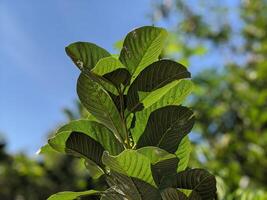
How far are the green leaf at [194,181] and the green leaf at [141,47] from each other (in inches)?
9.0

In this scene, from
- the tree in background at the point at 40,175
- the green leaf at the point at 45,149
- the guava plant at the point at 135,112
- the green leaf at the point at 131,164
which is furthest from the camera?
the tree in background at the point at 40,175

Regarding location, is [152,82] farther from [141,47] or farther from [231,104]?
[231,104]

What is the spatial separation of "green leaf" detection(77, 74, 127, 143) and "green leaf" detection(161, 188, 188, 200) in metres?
0.18

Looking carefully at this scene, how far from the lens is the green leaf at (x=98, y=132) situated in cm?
107

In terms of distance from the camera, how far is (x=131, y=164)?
2.99ft

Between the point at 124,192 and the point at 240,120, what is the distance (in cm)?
555

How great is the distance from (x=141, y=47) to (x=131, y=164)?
261 mm

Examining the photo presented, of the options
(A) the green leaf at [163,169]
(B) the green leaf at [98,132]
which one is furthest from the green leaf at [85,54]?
(A) the green leaf at [163,169]

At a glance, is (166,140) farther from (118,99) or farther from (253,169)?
(253,169)

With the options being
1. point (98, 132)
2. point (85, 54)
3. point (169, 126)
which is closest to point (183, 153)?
point (169, 126)

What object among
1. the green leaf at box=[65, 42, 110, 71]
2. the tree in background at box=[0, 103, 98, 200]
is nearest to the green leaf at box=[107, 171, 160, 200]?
the green leaf at box=[65, 42, 110, 71]

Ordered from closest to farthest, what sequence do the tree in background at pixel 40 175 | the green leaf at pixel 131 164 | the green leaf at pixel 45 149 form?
the green leaf at pixel 131 164 < the green leaf at pixel 45 149 < the tree in background at pixel 40 175

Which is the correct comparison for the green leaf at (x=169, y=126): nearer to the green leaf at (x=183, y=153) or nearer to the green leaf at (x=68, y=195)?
the green leaf at (x=183, y=153)

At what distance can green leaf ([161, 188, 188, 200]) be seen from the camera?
0.92 meters
